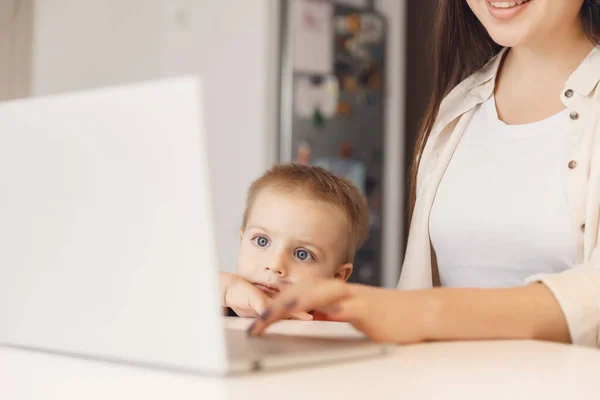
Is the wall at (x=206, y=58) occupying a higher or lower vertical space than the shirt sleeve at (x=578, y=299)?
higher

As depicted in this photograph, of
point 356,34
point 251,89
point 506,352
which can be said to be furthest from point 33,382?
point 356,34

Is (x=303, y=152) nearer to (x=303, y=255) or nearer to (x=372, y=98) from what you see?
(x=372, y=98)

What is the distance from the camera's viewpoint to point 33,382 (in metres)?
0.59

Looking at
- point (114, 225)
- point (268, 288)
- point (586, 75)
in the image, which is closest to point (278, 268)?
point (268, 288)

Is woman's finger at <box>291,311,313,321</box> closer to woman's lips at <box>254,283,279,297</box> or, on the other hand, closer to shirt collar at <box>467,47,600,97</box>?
woman's lips at <box>254,283,279,297</box>

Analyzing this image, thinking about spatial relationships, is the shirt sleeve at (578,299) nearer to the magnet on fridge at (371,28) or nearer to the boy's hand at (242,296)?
the boy's hand at (242,296)

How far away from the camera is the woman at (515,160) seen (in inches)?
47.4

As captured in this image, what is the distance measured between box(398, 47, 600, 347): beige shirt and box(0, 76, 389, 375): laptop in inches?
14.4

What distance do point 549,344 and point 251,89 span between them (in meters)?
2.67

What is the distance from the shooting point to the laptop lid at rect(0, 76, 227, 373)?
20.5 inches

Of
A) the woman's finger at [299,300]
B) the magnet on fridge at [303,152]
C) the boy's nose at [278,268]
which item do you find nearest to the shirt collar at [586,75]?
the boy's nose at [278,268]

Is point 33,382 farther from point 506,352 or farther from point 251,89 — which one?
point 251,89

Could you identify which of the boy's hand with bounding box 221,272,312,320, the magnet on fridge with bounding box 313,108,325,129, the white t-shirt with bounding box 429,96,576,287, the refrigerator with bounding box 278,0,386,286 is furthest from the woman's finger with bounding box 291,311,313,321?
the magnet on fridge with bounding box 313,108,325,129

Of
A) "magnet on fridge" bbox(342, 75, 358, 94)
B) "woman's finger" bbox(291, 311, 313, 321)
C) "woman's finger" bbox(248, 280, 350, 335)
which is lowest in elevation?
"woman's finger" bbox(291, 311, 313, 321)
